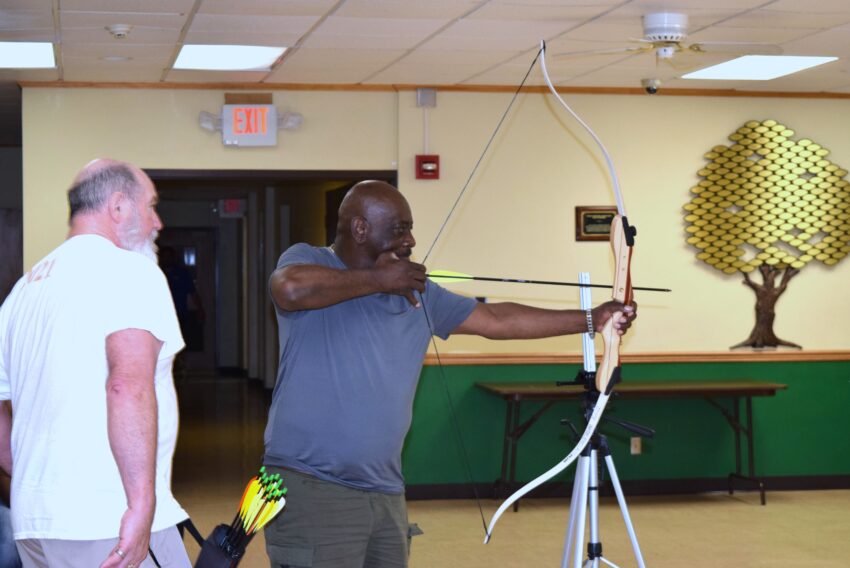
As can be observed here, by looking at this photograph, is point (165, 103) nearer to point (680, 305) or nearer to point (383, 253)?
point (680, 305)

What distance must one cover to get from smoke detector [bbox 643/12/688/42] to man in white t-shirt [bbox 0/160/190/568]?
126 inches

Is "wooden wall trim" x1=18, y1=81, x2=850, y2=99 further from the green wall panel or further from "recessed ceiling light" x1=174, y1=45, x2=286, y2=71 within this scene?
the green wall panel

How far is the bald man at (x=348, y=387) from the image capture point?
2.48m

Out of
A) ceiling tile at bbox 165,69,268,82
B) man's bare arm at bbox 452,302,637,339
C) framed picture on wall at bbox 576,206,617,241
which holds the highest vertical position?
ceiling tile at bbox 165,69,268,82

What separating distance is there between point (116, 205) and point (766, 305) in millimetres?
5548

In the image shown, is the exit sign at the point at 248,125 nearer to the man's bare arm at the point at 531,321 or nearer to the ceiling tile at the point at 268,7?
the ceiling tile at the point at 268,7

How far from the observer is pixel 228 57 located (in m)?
5.79

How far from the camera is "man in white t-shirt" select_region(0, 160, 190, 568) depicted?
6.69ft

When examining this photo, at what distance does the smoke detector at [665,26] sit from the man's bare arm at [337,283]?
8.82 feet

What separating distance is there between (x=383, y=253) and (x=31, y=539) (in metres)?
0.97

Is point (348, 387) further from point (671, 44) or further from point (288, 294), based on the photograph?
point (671, 44)

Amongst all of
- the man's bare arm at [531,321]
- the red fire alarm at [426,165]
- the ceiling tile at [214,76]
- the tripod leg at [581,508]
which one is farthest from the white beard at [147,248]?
the red fire alarm at [426,165]

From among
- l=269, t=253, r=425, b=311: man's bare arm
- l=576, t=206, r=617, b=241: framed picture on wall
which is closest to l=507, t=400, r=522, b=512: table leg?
l=576, t=206, r=617, b=241: framed picture on wall

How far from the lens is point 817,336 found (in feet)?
23.5
